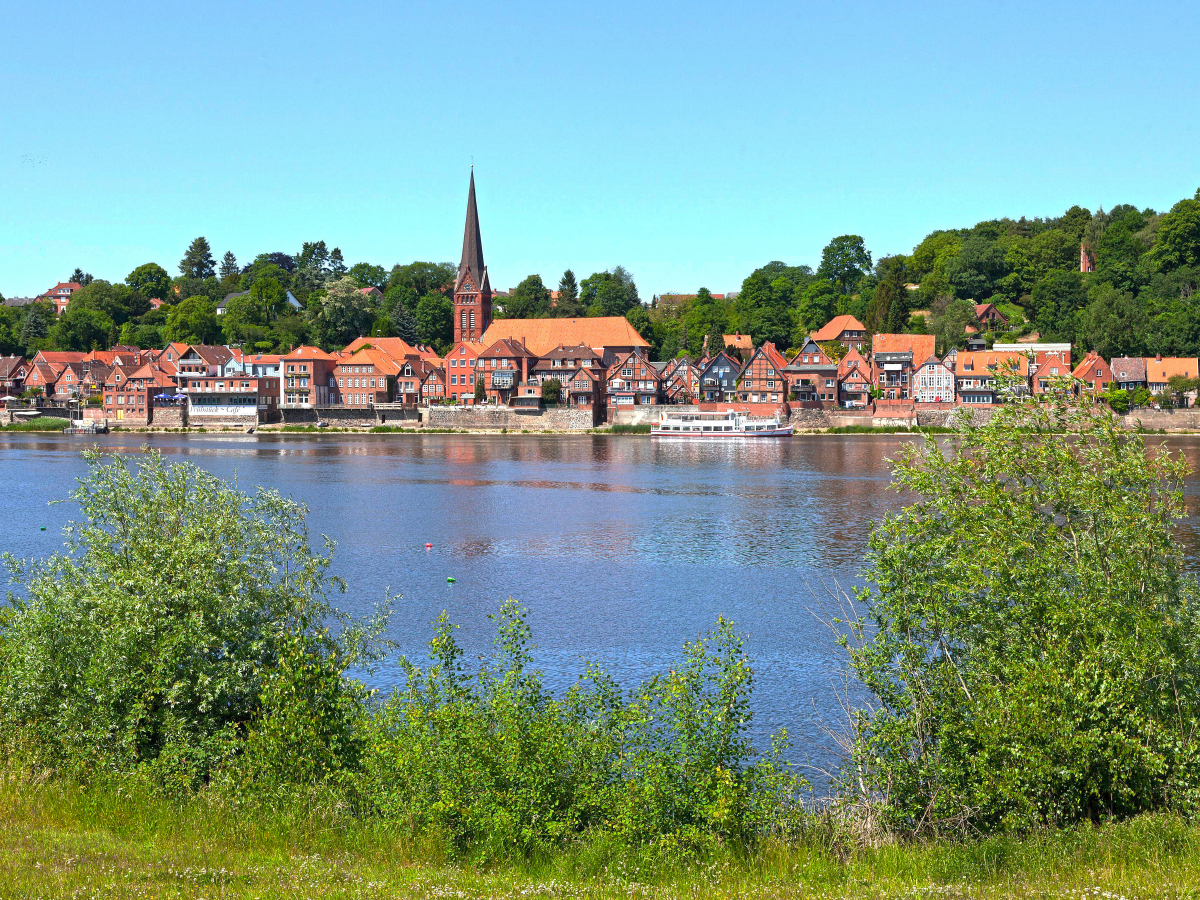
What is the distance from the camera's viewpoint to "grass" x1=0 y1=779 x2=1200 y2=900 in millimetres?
8656

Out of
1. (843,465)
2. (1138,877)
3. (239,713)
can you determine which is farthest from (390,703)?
(843,465)

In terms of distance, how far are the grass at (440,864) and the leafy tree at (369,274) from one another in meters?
148

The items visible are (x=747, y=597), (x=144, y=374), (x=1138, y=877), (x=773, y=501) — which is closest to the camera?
(x=1138, y=877)

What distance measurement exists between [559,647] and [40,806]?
1117cm

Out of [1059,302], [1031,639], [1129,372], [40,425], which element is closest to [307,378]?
[40,425]

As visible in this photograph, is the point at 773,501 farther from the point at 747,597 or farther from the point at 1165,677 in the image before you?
the point at 1165,677

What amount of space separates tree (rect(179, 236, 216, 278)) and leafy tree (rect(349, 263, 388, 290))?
22633 mm

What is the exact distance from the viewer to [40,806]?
1080 centimetres

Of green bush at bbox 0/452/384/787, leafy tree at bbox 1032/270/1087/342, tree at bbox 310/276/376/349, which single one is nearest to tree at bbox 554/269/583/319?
tree at bbox 310/276/376/349

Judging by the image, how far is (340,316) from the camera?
120m

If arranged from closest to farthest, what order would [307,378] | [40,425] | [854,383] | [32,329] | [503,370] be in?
[854,383], [503,370], [307,378], [40,425], [32,329]

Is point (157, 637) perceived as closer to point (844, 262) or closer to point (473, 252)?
point (473, 252)

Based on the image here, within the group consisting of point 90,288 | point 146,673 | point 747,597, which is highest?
point 90,288

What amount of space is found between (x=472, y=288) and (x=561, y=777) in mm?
108770
